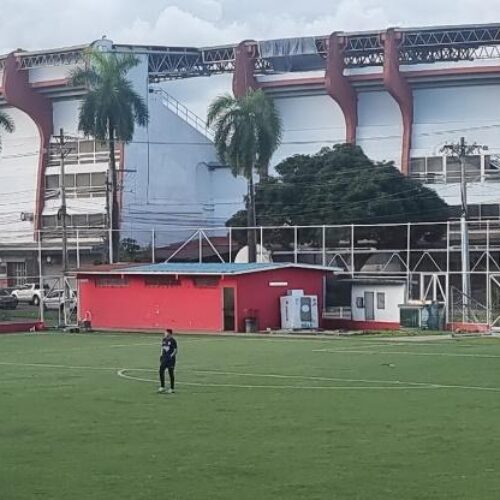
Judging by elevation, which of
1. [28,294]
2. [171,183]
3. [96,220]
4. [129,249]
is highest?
[171,183]

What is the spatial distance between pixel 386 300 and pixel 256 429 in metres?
39.4

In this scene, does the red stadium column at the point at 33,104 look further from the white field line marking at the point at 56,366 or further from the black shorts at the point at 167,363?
the black shorts at the point at 167,363

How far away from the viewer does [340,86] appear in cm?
9569

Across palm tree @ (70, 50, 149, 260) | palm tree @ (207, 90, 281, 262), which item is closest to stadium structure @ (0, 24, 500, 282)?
palm tree @ (70, 50, 149, 260)

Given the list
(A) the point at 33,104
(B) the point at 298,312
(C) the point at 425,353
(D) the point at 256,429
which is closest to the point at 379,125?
(A) the point at 33,104

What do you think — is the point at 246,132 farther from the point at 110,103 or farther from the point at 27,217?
the point at 27,217

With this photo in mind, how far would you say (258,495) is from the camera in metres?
14.4

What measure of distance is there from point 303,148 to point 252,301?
4384 cm

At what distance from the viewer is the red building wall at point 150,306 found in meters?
60.0

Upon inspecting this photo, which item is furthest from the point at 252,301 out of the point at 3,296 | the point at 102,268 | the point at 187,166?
the point at 187,166

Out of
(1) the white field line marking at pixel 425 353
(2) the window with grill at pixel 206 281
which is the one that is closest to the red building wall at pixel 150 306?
(2) the window with grill at pixel 206 281

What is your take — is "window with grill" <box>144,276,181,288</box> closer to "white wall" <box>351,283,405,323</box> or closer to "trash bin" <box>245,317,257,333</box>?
"trash bin" <box>245,317,257,333</box>

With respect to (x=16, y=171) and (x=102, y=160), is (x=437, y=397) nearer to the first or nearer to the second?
(x=102, y=160)

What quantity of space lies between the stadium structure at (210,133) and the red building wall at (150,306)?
1142 inches
